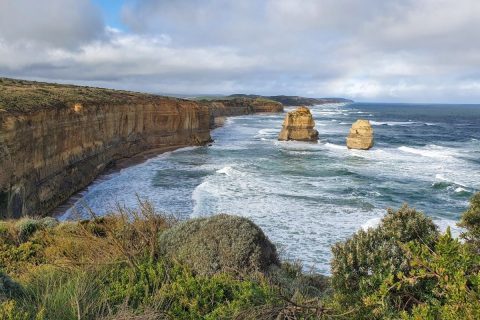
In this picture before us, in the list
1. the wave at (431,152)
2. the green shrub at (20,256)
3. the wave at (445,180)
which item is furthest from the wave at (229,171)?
the wave at (431,152)

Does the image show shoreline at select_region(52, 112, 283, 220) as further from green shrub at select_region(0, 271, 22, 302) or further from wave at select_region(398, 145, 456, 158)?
wave at select_region(398, 145, 456, 158)

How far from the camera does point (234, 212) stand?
869 inches

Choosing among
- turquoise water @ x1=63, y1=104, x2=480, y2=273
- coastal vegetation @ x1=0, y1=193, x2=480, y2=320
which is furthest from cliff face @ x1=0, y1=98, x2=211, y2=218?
coastal vegetation @ x1=0, y1=193, x2=480, y2=320

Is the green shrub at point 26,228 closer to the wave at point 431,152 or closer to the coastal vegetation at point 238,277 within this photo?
the coastal vegetation at point 238,277

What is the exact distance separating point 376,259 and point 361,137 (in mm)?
45863

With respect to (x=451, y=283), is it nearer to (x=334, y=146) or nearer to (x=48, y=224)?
(x=48, y=224)

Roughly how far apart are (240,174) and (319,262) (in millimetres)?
18392

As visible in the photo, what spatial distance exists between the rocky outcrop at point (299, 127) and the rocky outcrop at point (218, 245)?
47771 millimetres

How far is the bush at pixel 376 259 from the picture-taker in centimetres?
569

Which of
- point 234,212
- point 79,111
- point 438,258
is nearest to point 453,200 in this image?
point 234,212

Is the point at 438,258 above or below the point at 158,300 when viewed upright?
above

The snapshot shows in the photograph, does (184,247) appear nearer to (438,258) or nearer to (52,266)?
(52,266)

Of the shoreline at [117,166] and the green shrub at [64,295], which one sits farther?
the shoreline at [117,166]

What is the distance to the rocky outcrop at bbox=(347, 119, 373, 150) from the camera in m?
50.0
